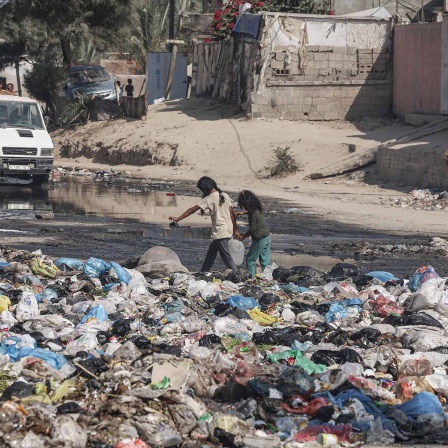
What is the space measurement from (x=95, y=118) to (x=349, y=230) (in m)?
18.5

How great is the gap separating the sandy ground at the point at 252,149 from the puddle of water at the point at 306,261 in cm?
355

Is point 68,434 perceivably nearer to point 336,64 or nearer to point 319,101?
point 319,101

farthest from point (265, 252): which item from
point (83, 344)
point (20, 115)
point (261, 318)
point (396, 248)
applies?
point (20, 115)

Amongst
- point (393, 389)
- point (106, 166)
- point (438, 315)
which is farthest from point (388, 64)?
point (393, 389)

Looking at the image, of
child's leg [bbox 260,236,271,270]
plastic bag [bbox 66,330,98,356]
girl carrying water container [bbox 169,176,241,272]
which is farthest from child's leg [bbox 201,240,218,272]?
plastic bag [bbox 66,330,98,356]

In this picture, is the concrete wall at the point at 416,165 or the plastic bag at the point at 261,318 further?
the concrete wall at the point at 416,165

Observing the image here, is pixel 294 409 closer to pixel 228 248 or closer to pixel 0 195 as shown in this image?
pixel 228 248

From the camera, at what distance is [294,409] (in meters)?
6.78

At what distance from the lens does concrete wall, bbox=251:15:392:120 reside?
28.1m

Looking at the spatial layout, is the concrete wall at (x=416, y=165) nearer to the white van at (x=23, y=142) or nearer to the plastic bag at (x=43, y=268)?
the white van at (x=23, y=142)

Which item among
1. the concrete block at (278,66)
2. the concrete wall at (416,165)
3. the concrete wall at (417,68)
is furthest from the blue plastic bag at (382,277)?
the concrete block at (278,66)

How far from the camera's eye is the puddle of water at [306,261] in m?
13.4

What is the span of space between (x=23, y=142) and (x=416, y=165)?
27.0ft

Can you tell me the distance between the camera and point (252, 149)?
26.8 metres
